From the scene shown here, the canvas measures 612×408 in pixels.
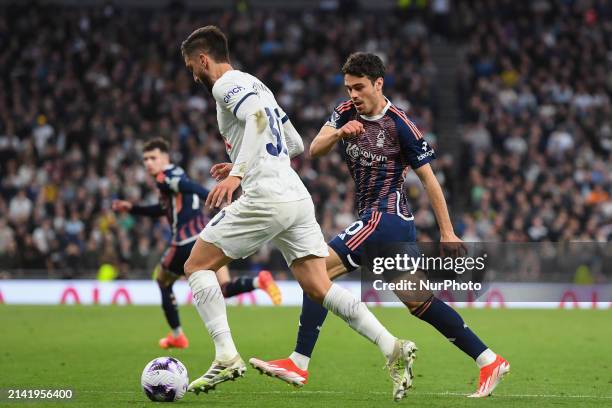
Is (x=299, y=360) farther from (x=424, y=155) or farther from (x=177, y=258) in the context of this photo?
(x=177, y=258)

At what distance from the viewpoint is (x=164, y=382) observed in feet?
24.2

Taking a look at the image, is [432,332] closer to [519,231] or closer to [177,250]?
[177,250]

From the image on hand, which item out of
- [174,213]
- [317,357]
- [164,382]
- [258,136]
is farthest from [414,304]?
[174,213]

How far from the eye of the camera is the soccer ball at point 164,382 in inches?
291

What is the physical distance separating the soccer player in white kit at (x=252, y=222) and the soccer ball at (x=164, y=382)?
0.33 metres

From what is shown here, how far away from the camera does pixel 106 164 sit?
76.7ft

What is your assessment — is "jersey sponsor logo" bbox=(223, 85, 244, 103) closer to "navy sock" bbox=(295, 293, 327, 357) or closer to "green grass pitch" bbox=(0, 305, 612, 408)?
"navy sock" bbox=(295, 293, 327, 357)

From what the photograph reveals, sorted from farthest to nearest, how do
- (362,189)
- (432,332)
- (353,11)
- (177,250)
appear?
(353,11) < (432,332) < (177,250) < (362,189)

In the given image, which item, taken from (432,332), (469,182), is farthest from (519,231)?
(432,332)

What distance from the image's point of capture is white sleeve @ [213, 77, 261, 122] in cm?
702

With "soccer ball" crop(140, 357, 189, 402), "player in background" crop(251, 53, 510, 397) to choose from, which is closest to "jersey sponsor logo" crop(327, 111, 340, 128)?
"player in background" crop(251, 53, 510, 397)

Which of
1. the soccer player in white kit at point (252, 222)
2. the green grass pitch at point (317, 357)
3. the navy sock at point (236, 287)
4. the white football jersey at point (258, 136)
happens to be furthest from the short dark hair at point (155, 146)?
the white football jersey at point (258, 136)

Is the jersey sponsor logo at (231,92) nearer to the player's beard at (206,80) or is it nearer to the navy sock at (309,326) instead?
the player's beard at (206,80)

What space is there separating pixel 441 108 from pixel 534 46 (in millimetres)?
3003
